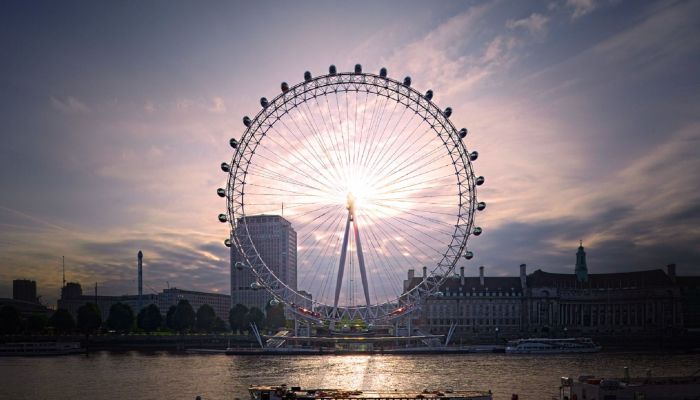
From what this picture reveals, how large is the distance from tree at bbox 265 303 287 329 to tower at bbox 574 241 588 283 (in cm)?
8417

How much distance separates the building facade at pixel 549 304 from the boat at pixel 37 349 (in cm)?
8635

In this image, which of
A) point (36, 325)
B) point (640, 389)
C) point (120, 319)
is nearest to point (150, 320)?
point (120, 319)

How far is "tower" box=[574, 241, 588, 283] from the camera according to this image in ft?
618

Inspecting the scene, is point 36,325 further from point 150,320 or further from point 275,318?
point 275,318

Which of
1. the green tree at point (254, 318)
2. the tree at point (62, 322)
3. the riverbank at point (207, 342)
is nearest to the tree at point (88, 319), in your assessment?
the riverbank at point (207, 342)

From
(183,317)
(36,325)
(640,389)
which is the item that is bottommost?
(36,325)

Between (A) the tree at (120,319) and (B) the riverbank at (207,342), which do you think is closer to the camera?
(B) the riverbank at (207,342)

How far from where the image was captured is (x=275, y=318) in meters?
187

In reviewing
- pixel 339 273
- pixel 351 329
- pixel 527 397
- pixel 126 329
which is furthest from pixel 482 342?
pixel 527 397

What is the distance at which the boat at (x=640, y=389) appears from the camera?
43.2 metres

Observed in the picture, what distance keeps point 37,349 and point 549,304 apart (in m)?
126

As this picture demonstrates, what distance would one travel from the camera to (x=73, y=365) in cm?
10706

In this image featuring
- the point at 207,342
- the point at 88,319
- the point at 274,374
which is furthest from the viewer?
the point at 207,342

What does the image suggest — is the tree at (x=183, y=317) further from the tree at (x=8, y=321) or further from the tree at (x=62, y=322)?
the tree at (x=8, y=321)
